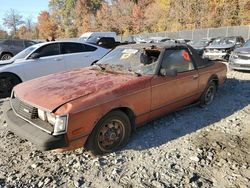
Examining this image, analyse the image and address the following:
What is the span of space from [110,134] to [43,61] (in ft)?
15.4

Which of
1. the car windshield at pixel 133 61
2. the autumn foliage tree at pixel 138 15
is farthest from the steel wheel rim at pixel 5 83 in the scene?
the autumn foliage tree at pixel 138 15

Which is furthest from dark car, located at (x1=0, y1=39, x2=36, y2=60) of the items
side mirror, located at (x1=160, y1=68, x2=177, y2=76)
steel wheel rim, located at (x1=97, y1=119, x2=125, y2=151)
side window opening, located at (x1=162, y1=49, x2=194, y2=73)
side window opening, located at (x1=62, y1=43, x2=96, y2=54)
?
steel wheel rim, located at (x1=97, y1=119, x2=125, y2=151)

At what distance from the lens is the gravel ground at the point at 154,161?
342cm

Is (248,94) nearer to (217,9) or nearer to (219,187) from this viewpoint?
(219,187)

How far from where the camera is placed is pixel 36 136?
3.46m

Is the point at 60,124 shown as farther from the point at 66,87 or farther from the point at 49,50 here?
the point at 49,50

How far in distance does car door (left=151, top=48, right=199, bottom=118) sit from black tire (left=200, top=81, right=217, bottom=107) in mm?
428

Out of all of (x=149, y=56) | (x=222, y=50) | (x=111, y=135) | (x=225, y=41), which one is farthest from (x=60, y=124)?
(x=225, y=41)

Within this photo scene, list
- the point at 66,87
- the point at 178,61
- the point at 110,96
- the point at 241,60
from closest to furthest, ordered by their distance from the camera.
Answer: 1. the point at 110,96
2. the point at 66,87
3. the point at 178,61
4. the point at 241,60

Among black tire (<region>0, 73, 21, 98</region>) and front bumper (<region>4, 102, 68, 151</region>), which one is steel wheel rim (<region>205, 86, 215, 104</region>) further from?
black tire (<region>0, 73, 21, 98</region>)

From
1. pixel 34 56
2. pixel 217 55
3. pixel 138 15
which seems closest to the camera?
pixel 34 56

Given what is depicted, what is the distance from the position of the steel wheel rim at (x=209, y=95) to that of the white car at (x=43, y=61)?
13.5 feet

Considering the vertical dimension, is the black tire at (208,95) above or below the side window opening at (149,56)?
below

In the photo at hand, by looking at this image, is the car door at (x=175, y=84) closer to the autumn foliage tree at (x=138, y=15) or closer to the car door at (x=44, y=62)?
the car door at (x=44, y=62)
